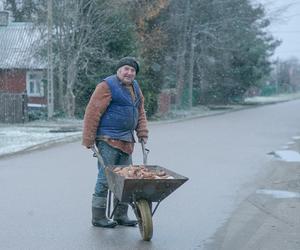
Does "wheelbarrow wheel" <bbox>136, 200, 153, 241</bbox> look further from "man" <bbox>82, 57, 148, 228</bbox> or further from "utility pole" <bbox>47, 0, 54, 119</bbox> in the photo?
"utility pole" <bbox>47, 0, 54, 119</bbox>

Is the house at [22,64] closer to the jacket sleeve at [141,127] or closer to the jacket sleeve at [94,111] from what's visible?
the jacket sleeve at [141,127]

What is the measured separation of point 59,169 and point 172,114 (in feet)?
79.6

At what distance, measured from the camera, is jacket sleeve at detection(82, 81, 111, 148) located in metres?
7.16

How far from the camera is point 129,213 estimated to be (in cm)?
845

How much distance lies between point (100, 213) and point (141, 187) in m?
1.03

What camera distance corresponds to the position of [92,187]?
10641 mm

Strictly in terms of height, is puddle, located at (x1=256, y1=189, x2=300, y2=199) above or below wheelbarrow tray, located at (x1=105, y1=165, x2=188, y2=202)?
below

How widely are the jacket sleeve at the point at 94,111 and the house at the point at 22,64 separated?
23680 millimetres

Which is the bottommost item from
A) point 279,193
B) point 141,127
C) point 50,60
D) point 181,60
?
point 279,193

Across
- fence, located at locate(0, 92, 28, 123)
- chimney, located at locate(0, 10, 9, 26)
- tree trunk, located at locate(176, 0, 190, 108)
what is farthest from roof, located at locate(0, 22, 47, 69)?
tree trunk, located at locate(176, 0, 190, 108)

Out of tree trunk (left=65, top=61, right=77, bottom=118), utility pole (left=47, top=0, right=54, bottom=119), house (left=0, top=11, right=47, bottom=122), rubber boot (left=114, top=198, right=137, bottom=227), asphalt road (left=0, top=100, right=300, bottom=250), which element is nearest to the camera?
asphalt road (left=0, top=100, right=300, bottom=250)

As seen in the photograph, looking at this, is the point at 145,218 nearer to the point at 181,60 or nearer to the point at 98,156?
the point at 98,156

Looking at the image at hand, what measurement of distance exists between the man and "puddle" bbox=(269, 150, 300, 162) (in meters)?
8.24

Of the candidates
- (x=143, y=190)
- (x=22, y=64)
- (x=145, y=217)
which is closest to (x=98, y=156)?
(x=143, y=190)
